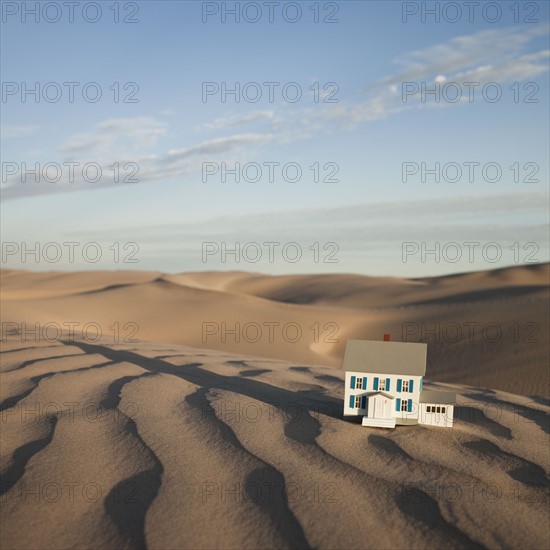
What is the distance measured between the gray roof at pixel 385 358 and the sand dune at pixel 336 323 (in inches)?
291

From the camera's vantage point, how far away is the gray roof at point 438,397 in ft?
24.5

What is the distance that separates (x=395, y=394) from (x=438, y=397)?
0.54 meters

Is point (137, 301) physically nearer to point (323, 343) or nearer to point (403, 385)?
point (323, 343)

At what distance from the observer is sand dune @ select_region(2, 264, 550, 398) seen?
16.6 m

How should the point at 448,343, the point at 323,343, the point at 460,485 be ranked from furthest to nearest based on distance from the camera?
1. the point at 323,343
2. the point at 448,343
3. the point at 460,485

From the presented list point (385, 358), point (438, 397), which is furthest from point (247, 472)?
point (438, 397)

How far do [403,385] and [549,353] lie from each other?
9995 mm

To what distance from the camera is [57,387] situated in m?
8.79

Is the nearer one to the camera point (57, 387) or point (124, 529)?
point (124, 529)

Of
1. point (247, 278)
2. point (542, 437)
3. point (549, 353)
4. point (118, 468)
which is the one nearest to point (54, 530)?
point (118, 468)

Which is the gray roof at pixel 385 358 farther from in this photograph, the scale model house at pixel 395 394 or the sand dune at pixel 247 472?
the sand dune at pixel 247 472

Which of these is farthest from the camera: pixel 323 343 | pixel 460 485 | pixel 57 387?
pixel 323 343

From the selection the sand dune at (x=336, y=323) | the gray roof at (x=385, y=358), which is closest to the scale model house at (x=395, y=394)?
the gray roof at (x=385, y=358)

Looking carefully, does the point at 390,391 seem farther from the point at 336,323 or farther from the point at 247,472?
the point at 336,323
